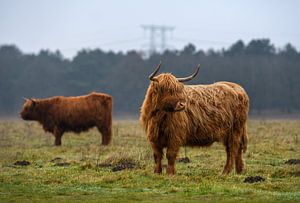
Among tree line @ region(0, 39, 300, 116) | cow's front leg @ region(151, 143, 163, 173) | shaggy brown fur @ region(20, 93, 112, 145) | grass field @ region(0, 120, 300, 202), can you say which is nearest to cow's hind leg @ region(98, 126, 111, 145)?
shaggy brown fur @ region(20, 93, 112, 145)

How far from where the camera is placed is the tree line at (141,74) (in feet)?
217

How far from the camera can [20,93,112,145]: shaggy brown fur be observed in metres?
22.2

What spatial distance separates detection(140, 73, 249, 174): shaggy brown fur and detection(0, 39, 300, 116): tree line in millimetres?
49825

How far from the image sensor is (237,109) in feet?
40.8

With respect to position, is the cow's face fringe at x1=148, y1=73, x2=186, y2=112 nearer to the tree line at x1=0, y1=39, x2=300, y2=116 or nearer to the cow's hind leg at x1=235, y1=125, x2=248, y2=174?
the cow's hind leg at x1=235, y1=125, x2=248, y2=174

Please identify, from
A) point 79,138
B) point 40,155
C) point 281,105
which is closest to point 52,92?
point 281,105

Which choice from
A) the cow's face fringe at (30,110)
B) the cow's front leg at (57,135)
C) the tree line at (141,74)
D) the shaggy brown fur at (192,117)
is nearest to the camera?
the shaggy brown fur at (192,117)

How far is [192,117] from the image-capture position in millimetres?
11789

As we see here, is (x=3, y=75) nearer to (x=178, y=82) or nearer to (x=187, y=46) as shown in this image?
(x=187, y=46)

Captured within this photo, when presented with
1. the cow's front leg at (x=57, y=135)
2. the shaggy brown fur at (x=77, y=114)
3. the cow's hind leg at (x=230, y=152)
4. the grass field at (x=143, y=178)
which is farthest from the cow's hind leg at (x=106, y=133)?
the cow's hind leg at (x=230, y=152)

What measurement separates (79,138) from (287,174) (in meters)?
13.5

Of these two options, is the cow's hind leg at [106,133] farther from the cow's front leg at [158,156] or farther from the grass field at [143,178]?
the cow's front leg at [158,156]

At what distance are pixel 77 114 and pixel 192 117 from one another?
11158mm

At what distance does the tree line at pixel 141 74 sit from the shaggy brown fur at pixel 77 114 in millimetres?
40884
